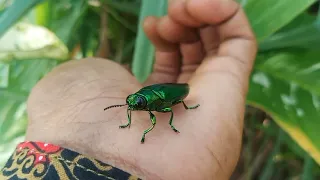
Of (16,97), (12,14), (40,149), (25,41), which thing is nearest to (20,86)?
(16,97)

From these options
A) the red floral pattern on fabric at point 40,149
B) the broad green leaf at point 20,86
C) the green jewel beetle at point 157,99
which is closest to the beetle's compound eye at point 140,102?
the green jewel beetle at point 157,99

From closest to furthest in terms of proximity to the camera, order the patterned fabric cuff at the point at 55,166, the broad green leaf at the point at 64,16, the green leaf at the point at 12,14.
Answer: the patterned fabric cuff at the point at 55,166 < the green leaf at the point at 12,14 < the broad green leaf at the point at 64,16

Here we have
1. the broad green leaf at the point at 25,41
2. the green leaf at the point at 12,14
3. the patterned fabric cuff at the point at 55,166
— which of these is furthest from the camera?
the broad green leaf at the point at 25,41

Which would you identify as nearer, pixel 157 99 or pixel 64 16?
pixel 157 99

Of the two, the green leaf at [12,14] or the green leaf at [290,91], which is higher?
the green leaf at [12,14]

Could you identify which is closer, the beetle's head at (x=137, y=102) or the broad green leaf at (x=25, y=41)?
the beetle's head at (x=137, y=102)

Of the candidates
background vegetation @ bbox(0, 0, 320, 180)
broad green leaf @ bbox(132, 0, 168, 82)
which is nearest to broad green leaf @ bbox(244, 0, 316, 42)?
background vegetation @ bbox(0, 0, 320, 180)

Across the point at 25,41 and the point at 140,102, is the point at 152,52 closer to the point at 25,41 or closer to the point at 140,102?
the point at 25,41

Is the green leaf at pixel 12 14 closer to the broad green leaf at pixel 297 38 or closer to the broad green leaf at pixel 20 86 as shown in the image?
the broad green leaf at pixel 20 86

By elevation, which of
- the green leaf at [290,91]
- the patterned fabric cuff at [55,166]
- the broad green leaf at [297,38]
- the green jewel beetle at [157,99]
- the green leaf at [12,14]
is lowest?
the green leaf at [290,91]
